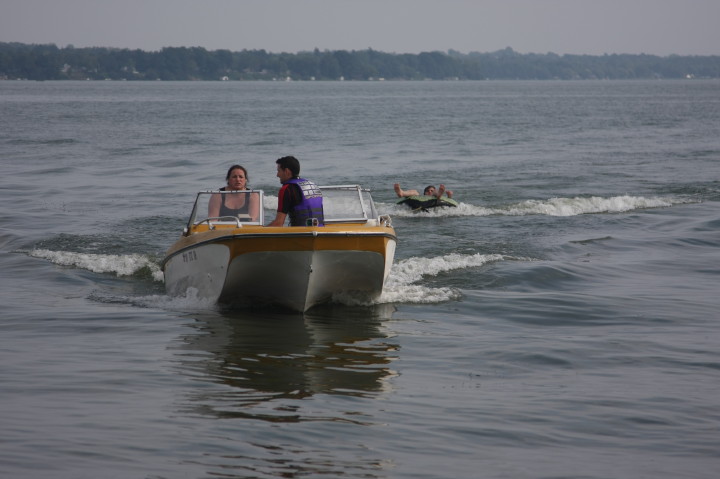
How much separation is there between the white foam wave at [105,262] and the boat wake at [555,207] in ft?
25.6

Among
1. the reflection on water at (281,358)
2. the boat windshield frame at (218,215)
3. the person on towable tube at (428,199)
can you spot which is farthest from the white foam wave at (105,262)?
the person on towable tube at (428,199)

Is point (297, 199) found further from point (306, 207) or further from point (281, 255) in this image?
point (281, 255)

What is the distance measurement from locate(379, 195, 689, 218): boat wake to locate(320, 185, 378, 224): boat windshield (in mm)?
9928

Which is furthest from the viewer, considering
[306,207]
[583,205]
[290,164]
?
[583,205]

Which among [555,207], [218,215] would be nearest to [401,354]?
[218,215]

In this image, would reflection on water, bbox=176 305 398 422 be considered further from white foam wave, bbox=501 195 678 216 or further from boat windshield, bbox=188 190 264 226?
white foam wave, bbox=501 195 678 216

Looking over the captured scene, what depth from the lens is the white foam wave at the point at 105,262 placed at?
52.3 ft

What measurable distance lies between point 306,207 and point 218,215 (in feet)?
5.22

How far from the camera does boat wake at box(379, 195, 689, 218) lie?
22.9 meters

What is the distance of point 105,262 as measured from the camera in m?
16.4

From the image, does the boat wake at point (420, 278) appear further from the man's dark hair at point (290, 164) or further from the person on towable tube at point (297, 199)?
the man's dark hair at point (290, 164)

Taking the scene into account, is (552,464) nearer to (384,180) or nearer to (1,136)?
(384,180)

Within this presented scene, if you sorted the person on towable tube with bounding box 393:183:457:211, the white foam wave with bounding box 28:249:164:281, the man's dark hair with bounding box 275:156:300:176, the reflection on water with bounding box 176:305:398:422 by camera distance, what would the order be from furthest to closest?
the person on towable tube with bounding box 393:183:457:211, the white foam wave with bounding box 28:249:164:281, the man's dark hair with bounding box 275:156:300:176, the reflection on water with bounding box 176:305:398:422

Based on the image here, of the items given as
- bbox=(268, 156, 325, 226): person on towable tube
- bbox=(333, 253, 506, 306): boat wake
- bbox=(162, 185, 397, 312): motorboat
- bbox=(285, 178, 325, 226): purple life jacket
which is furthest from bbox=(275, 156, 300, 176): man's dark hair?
bbox=(333, 253, 506, 306): boat wake
